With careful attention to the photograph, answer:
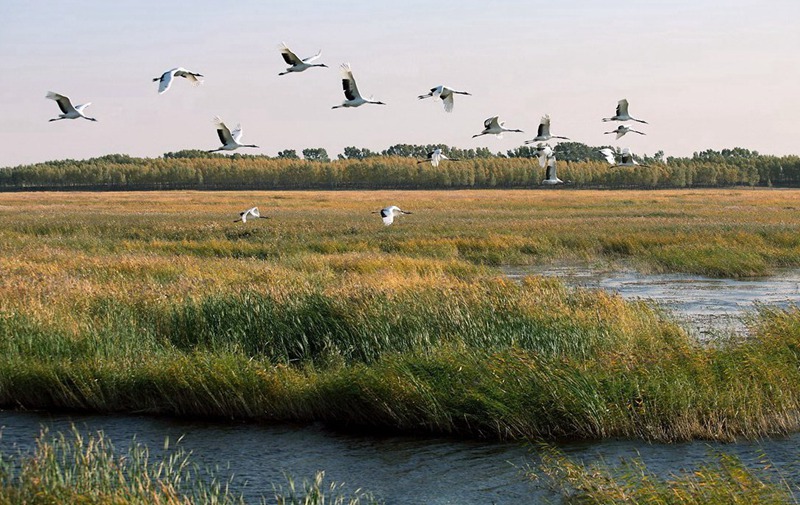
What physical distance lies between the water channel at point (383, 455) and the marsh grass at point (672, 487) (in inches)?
12.4

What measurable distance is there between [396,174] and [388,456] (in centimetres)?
14529

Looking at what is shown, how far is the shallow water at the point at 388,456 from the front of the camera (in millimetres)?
11188

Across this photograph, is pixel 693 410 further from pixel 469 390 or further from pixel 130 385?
pixel 130 385

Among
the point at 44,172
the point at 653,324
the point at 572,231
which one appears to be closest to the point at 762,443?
the point at 653,324

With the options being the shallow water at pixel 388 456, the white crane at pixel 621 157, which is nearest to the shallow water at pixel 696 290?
the white crane at pixel 621 157

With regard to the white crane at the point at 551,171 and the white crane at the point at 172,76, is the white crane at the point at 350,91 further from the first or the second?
the white crane at the point at 551,171

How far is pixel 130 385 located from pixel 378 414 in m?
3.68

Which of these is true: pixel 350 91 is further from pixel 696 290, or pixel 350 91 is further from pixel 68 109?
pixel 696 290

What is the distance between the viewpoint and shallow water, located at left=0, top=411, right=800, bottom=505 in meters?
11.2

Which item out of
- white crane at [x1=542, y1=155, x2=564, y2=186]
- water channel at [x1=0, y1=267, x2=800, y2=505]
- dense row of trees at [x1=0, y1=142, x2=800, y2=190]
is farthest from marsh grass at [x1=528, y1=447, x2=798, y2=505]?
dense row of trees at [x1=0, y1=142, x2=800, y2=190]

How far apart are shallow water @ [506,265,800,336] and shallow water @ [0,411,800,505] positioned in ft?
20.1

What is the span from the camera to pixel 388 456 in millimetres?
12414

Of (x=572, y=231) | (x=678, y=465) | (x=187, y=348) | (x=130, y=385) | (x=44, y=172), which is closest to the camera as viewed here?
(x=678, y=465)

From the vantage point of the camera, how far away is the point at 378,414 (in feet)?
44.0
